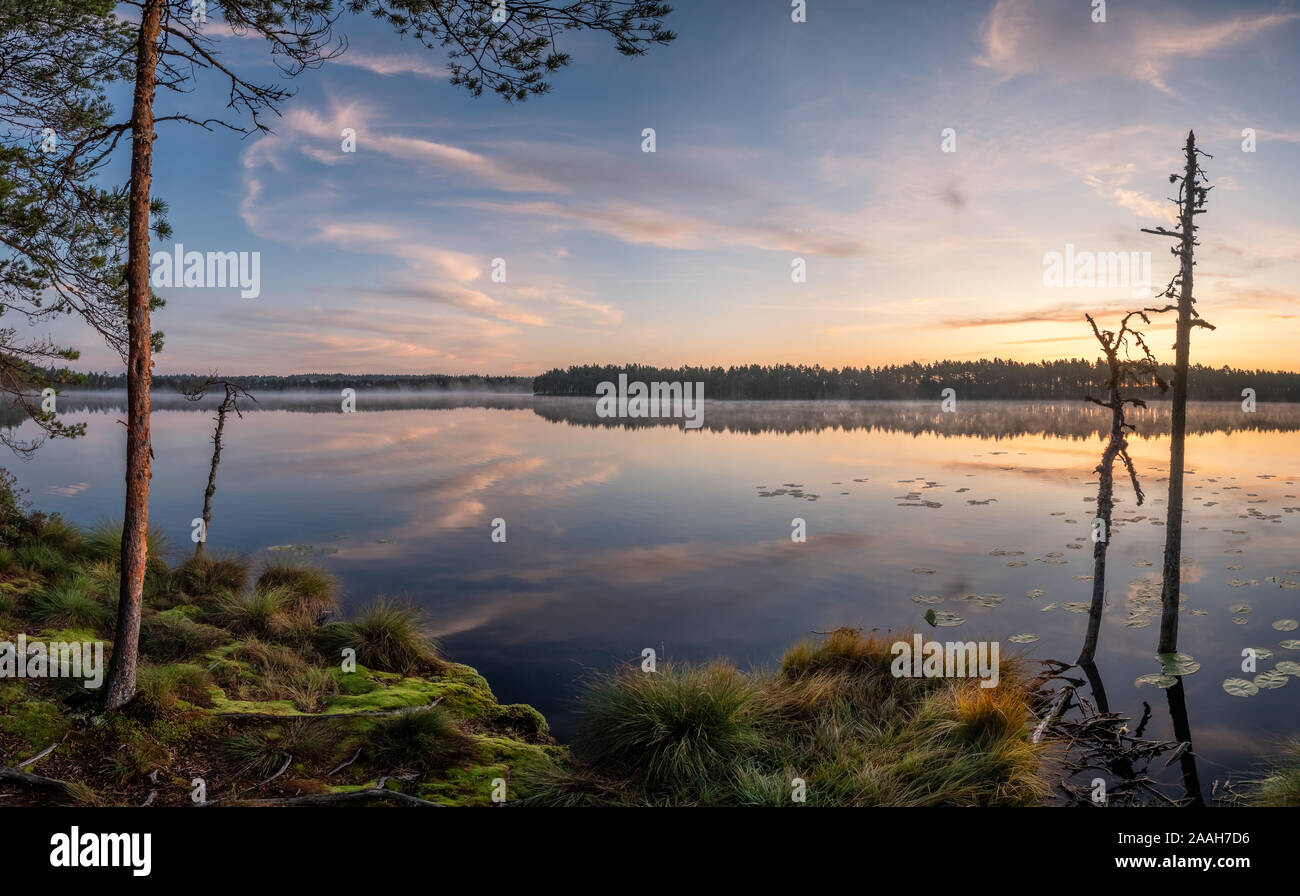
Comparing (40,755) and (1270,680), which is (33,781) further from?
(1270,680)

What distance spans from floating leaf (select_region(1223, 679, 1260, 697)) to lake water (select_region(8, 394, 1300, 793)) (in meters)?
0.25

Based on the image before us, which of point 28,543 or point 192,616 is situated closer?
point 192,616

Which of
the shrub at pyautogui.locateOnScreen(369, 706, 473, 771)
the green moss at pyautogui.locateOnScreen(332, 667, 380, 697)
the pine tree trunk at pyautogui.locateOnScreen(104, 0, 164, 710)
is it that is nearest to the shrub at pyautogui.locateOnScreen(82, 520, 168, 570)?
the green moss at pyautogui.locateOnScreen(332, 667, 380, 697)

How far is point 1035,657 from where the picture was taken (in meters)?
14.7

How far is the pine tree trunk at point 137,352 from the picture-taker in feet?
24.6

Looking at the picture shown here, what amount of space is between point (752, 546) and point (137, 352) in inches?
841

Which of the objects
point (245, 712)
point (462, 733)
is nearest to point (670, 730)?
point (462, 733)

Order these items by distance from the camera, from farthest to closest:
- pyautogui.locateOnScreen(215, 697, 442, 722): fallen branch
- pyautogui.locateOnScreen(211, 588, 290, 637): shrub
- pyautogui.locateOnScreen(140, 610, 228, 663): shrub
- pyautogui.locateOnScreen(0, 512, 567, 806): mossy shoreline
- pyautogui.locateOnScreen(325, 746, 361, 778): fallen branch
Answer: pyautogui.locateOnScreen(211, 588, 290, 637): shrub < pyautogui.locateOnScreen(140, 610, 228, 663): shrub < pyautogui.locateOnScreen(215, 697, 442, 722): fallen branch < pyautogui.locateOnScreen(325, 746, 361, 778): fallen branch < pyautogui.locateOnScreen(0, 512, 567, 806): mossy shoreline

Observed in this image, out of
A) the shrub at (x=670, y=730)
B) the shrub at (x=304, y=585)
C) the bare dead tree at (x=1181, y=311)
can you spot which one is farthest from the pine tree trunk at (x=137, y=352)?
the bare dead tree at (x=1181, y=311)

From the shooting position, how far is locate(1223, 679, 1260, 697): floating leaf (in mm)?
13102

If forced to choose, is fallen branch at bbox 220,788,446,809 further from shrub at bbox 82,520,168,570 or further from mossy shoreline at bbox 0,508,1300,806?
shrub at bbox 82,520,168,570

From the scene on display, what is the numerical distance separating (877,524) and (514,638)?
713 inches
